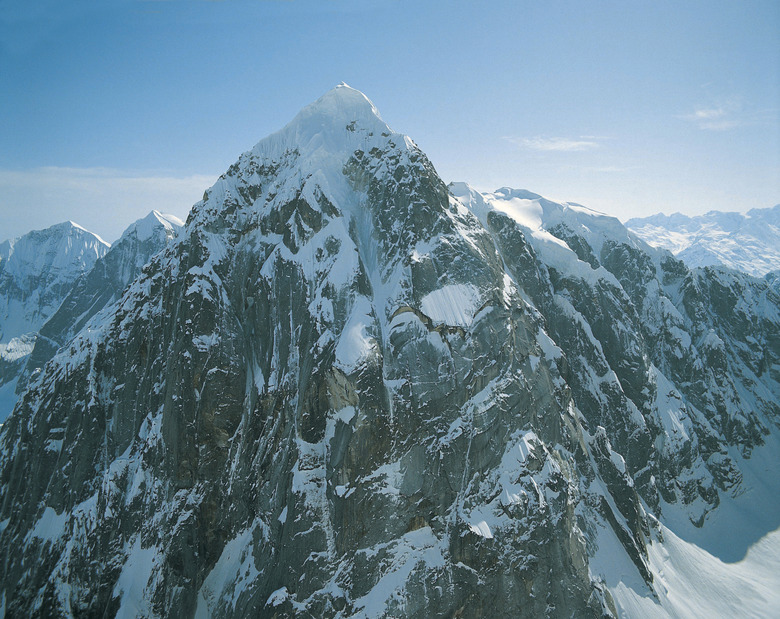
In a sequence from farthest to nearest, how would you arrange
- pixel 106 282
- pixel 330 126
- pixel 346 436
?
pixel 106 282, pixel 330 126, pixel 346 436

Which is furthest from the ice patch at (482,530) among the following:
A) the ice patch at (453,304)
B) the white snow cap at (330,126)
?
the white snow cap at (330,126)

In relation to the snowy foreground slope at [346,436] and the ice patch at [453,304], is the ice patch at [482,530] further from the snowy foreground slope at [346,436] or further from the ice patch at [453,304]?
the ice patch at [453,304]

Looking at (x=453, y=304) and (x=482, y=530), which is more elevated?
(x=453, y=304)

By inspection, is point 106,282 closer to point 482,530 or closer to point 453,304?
point 453,304

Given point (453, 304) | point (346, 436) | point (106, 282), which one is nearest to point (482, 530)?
point (346, 436)

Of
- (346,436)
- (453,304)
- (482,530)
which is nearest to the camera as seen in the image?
(482,530)

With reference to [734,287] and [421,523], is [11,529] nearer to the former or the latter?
[421,523]

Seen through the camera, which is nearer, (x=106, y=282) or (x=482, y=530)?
(x=482, y=530)

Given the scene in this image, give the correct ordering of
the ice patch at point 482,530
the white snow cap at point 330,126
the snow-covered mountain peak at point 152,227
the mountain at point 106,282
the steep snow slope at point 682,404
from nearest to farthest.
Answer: the ice patch at point 482,530, the white snow cap at point 330,126, the steep snow slope at point 682,404, the mountain at point 106,282, the snow-covered mountain peak at point 152,227
